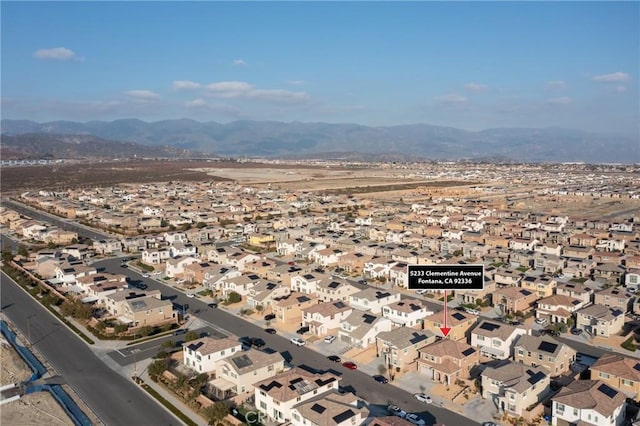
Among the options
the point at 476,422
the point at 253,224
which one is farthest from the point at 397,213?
the point at 476,422

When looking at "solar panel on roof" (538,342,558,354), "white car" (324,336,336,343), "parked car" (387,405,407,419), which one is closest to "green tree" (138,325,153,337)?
"white car" (324,336,336,343)

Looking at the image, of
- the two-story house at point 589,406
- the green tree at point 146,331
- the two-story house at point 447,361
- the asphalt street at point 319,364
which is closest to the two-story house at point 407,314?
the two-story house at point 447,361

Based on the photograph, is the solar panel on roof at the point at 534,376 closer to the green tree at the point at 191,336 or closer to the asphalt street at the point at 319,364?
the asphalt street at the point at 319,364

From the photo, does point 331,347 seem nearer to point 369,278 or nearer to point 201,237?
point 369,278

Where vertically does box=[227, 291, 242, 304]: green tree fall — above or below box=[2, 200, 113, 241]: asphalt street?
below

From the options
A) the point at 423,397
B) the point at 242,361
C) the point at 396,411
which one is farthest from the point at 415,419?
the point at 242,361

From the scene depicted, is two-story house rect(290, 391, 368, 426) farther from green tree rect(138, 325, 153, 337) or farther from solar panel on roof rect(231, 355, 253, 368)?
green tree rect(138, 325, 153, 337)

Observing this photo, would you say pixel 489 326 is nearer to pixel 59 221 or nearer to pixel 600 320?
pixel 600 320

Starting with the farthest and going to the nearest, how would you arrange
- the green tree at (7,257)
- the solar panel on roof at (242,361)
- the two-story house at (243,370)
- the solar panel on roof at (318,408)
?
the green tree at (7,257) → the solar panel on roof at (242,361) → the two-story house at (243,370) → the solar panel on roof at (318,408)
